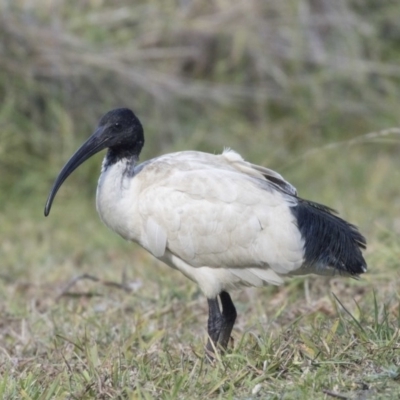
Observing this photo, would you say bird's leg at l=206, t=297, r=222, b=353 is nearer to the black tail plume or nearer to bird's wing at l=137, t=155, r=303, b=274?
bird's wing at l=137, t=155, r=303, b=274

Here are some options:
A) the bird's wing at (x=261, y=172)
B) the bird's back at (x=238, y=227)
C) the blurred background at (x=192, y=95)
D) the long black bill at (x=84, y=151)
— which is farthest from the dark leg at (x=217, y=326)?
the blurred background at (x=192, y=95)

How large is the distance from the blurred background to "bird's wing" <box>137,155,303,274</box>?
2.65 meters

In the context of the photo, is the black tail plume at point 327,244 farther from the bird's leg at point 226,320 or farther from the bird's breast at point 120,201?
the bird's breast at point 120,201

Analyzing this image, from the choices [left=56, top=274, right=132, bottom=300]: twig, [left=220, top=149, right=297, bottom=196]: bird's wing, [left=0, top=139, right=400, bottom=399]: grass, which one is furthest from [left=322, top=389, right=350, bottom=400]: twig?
[left=56, top=274, right=132, bottom=300]: twig

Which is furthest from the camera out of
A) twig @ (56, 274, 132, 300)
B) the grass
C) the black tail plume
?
twig @ (56, 274, 132, 300)

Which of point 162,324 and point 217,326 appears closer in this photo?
Result: point 217,326

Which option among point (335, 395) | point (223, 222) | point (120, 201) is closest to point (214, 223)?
point (223, 222)

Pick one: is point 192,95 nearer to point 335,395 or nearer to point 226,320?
point 226,320

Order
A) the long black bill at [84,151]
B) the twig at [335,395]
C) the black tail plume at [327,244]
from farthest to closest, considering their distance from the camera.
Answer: the long black bill at [84,151]
the black tail plume at [327,244]
the twig at [335,395]

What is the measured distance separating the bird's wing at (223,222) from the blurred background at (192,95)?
265cm

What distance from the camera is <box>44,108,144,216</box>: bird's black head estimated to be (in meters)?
4.52

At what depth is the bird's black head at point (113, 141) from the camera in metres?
4.52

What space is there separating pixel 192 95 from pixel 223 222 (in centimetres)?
517

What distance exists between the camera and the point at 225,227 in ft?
13.7
